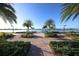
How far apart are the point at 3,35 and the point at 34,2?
2.27 ft

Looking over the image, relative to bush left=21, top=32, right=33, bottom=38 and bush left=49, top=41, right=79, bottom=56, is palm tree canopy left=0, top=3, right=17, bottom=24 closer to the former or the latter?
bush left=21, top=32, right=33, bottom=38

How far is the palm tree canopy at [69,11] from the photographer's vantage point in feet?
10.7

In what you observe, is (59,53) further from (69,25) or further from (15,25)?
(15,25)

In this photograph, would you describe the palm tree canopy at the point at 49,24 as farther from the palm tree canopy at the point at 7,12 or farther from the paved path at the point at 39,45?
the palm tree canopy at the point at 7,12

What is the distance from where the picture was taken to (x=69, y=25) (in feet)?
10.7

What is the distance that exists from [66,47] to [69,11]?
56 cm

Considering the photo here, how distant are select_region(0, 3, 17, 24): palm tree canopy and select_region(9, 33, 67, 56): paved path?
0.29 meters

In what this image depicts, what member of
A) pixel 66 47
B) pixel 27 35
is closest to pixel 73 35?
pixel 66 47

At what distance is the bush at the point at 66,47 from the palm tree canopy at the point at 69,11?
380mm

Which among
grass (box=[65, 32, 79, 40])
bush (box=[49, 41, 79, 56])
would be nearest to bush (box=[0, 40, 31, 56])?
bush (box=[49, 41, 79, 56])

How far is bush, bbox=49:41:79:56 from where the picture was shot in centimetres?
319

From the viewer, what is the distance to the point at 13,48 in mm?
3213

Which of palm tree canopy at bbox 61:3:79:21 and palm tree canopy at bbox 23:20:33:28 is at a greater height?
palm tree canopy at bbox 61:3:79:21

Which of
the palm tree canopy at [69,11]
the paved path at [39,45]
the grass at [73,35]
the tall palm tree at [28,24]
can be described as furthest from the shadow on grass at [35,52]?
the palm tree canopy at [69,11]
